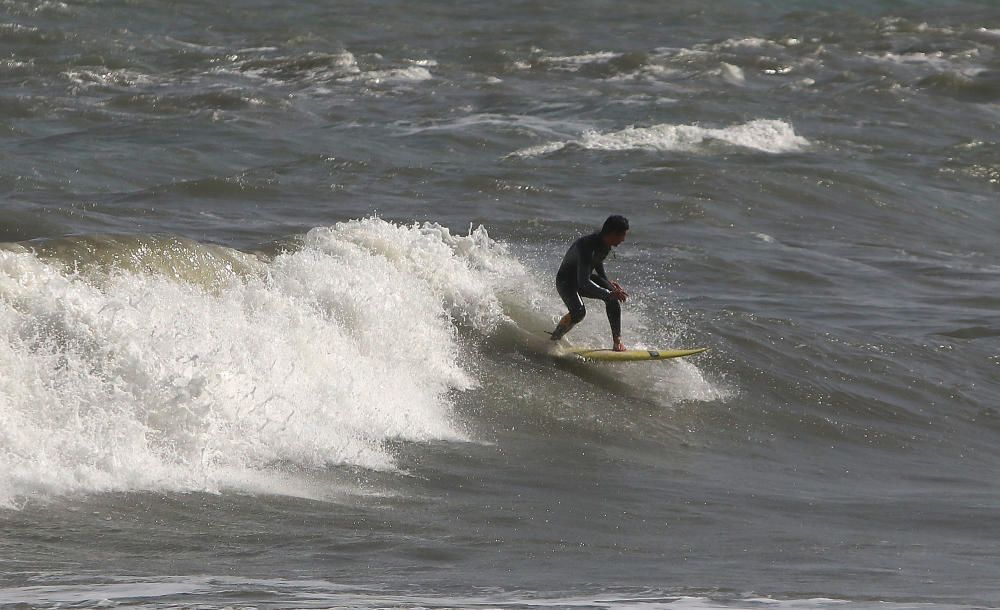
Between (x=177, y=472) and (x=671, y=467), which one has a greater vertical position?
(x=177, y=472)

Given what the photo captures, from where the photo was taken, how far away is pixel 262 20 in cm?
3912

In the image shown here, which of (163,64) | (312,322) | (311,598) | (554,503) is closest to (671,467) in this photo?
(554,503)

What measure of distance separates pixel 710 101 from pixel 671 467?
67.4ft

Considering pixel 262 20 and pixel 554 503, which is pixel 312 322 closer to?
pixel 554 503

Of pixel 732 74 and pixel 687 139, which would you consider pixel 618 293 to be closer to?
pixel 687 139

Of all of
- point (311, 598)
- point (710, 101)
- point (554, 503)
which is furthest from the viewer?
point (710, 101)

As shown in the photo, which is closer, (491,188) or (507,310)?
(507,310)

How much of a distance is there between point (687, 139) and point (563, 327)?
1392 centimetres

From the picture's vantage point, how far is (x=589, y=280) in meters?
13.2

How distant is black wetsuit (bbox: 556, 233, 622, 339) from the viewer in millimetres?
13156

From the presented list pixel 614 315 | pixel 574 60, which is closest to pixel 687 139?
pixel 574 60

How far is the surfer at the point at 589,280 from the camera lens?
518 inches

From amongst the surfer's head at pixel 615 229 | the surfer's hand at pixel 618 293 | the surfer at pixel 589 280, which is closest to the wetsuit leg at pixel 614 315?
the surfer at pixel 589 280

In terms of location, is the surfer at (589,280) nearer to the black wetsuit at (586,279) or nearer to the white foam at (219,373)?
the black wetsuit at (586,279)
